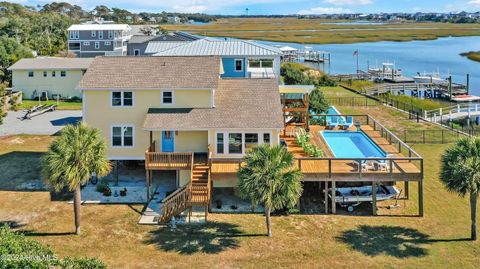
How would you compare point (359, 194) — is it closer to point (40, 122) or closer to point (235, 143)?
point (235, 143)

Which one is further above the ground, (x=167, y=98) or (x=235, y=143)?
(x=167, y=98)

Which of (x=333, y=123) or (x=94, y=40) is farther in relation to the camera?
(x=94, y=40)

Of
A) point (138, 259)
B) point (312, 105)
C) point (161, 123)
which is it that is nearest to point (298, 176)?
point (138, 259)

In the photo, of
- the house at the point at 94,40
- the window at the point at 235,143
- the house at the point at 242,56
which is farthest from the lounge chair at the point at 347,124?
the house at the point at 94,40

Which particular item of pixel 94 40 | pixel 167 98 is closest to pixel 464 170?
pixel 167 98

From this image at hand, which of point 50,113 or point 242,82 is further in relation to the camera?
point 50,113

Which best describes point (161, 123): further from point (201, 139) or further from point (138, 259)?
point (138, 259)

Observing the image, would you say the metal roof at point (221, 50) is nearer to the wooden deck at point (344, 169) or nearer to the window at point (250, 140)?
the window at point (250, 140)
